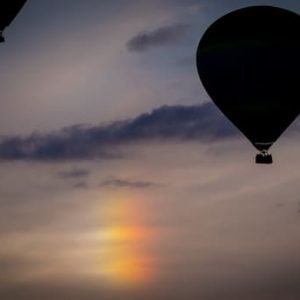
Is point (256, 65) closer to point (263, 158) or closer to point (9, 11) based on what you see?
point (263, 158)

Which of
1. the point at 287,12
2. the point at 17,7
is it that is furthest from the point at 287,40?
the point at 17,7

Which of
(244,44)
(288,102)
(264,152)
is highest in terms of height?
(244,44)

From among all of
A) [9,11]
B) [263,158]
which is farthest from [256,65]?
[9,11]

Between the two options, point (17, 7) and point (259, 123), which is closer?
point (17, 7)

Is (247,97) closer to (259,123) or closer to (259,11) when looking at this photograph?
(259,123)

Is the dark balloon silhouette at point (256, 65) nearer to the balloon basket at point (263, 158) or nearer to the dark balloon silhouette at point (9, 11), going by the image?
the balloon basket at point (263, 158)

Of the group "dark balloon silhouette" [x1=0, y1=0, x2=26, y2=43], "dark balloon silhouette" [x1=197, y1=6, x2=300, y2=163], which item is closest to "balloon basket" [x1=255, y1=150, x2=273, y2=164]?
"dark balloon silhouette" [x1=197, y1=6, x2=300, y2=163]

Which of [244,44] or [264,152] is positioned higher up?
[244,44]
